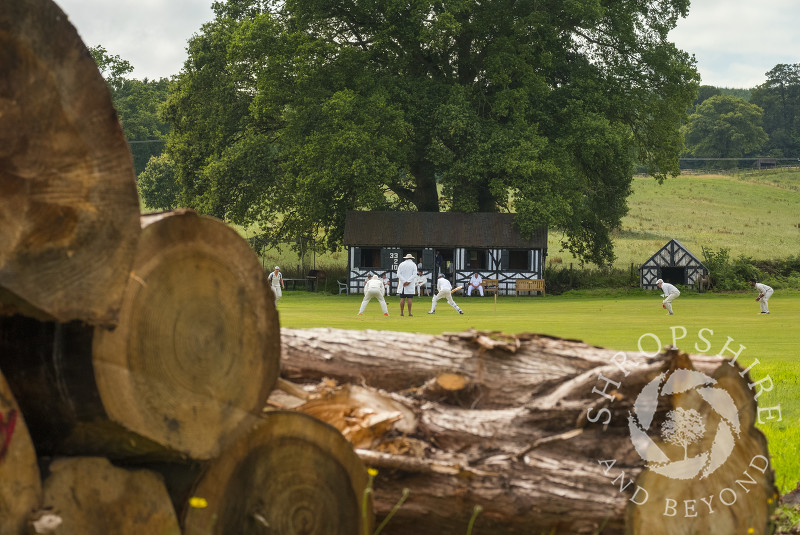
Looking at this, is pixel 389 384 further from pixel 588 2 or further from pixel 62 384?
pixel 588 2

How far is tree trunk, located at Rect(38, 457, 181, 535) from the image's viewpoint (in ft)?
10.8

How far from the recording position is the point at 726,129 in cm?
11750

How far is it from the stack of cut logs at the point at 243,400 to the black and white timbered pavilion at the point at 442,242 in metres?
42.2

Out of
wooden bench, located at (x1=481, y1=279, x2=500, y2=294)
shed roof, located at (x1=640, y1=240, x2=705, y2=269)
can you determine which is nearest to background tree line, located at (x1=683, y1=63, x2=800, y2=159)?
shed roof, located at (x1=640, y1=240, x2=705, y2=269)

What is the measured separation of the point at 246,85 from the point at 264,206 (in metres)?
6.44

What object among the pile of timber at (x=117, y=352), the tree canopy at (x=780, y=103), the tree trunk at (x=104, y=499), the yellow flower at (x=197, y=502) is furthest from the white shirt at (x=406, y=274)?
the tree canopy at (x=780, y=103)

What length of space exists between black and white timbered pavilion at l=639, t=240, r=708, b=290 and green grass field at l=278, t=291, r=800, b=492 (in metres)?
14.9

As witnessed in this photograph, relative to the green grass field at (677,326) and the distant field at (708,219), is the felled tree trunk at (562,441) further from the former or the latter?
the distant field at (708,219)

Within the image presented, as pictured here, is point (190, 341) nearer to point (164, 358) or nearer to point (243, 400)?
point (164, 358)

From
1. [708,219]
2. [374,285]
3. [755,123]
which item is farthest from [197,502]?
[755,123]

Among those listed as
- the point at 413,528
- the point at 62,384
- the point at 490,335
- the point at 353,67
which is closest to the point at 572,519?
the point at 413,528

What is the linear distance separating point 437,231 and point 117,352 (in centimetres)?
4519

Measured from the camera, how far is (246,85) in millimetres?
49812

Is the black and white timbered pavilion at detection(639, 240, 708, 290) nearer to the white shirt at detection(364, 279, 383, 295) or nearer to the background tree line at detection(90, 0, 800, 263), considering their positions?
the background tree line at detection(90, 0, 800, 263)
